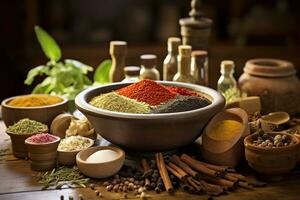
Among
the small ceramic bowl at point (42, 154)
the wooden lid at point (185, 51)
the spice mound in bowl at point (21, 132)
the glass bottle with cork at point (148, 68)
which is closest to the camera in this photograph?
the small ceramic bowl at point (42, 154)

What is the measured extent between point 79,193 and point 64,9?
8.20 feet

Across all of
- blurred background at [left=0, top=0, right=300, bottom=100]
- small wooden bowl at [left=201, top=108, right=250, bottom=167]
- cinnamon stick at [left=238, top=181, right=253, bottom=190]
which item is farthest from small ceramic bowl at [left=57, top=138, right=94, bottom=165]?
blurred background at [left=0, top=0, right=300, bottom=100]

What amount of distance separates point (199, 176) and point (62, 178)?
14.8 inches

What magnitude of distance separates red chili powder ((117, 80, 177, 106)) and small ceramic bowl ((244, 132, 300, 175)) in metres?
0.30

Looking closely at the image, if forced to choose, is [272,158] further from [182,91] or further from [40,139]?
[40,139]

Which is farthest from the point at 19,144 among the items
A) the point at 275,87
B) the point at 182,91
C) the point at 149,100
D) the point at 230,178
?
the point at 275,87

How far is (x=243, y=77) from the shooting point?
6.66 ft

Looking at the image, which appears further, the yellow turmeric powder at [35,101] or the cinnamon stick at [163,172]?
the yellow turmeric powder at [35,101]

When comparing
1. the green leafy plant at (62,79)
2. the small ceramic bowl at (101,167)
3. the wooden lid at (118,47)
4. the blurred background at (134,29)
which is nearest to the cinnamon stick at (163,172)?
the small ceramic bowl at (101,167)

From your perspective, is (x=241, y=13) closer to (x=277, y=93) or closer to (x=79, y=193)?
(x=277, y=93)

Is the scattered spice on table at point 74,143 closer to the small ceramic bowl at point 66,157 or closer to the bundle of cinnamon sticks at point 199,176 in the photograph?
the small ceramic bowl at point 66,157

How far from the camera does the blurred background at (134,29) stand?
354 centimetres

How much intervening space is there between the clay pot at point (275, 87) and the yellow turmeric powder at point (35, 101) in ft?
2.19

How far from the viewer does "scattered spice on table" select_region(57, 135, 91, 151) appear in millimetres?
1643
